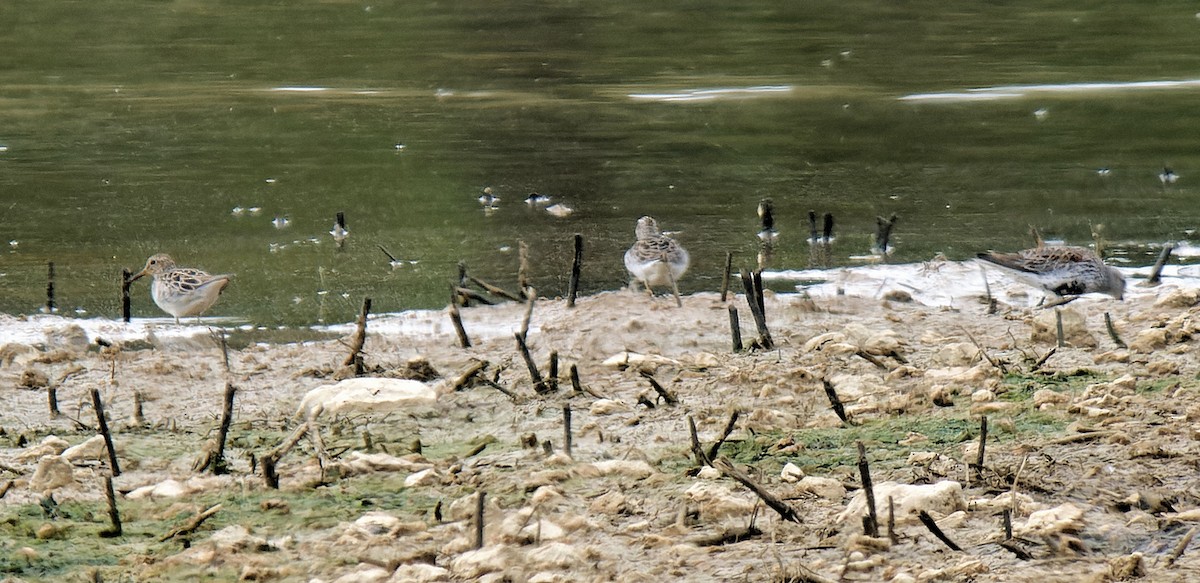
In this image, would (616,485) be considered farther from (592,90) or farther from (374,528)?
(592,90)

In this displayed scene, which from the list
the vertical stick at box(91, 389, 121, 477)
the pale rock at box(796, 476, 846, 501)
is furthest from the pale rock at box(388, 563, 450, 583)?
the vertical stick at box(91, 389, 121, 477)

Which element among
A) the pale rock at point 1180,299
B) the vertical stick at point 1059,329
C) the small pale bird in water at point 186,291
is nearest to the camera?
the vertical stick at point 1059,329

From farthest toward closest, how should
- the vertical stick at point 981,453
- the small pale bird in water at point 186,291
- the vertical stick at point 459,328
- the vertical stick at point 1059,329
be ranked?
the small pale bird in water at point 186,291
the vertical stick at point 459,328
the vertical stick at point 1059,329
the vertical stick at point 981,453

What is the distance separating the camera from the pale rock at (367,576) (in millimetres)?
4293

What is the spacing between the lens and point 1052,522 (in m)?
4.18

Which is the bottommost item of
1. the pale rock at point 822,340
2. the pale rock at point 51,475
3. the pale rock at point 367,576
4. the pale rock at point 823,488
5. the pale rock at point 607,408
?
the pale rock at point 367,576

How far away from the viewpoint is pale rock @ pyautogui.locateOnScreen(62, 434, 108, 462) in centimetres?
565

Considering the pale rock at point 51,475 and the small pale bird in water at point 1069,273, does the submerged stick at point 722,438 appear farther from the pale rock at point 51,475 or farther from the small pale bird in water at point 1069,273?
the small pale bird in water at point 1069,273

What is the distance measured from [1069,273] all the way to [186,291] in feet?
15.9

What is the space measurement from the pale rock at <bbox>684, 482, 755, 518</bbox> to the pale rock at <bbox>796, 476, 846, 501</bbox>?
0.75 ft

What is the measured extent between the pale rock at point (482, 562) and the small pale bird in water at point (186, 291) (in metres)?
4.57

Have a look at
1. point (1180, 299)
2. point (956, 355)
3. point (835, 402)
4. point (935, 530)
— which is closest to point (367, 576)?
point (935, 530)

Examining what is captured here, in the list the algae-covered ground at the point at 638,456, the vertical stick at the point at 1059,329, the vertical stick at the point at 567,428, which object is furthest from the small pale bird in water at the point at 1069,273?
the vertical stick at the point at 567,428

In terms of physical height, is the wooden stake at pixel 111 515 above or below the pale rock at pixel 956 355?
below
